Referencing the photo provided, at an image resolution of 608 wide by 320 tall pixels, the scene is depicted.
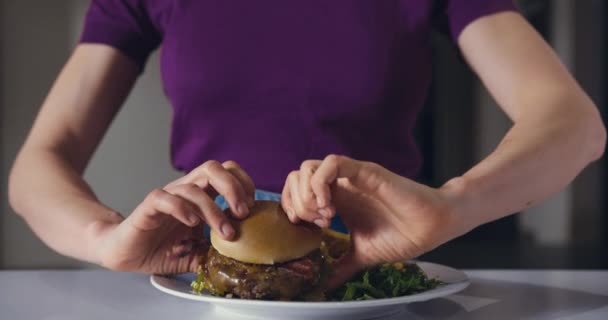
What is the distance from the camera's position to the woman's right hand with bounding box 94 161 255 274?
70cm

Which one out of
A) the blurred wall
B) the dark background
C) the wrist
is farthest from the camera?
the dark background

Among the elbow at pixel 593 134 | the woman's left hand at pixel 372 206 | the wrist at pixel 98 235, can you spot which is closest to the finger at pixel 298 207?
the woman's left hand at pixel 372 206

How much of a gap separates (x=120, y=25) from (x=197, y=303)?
0.65 meters

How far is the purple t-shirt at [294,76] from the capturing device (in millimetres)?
1187

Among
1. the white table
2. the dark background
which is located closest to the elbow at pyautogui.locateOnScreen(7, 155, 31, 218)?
the white table

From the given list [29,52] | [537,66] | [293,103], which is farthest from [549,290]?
[29,52]

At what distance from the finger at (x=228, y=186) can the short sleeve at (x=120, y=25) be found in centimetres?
63

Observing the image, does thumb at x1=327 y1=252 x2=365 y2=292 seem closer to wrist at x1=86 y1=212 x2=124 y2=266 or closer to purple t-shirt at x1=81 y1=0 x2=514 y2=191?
wrist at x1=86 y1=212 x2=124 y2=266

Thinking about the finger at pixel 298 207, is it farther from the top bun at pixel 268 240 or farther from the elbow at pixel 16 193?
the elbow at pixel 16 193

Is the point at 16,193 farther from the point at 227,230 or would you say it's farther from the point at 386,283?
the point at 386,283

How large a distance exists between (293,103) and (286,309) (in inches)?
23.0

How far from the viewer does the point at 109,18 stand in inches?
50.0

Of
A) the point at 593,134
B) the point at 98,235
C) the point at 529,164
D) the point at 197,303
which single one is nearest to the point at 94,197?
the point at 98,235

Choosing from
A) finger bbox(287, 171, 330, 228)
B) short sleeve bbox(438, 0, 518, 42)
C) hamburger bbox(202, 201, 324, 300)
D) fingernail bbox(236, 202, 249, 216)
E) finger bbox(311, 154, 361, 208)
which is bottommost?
hamburger bbox(202, 201, 324, 300)
